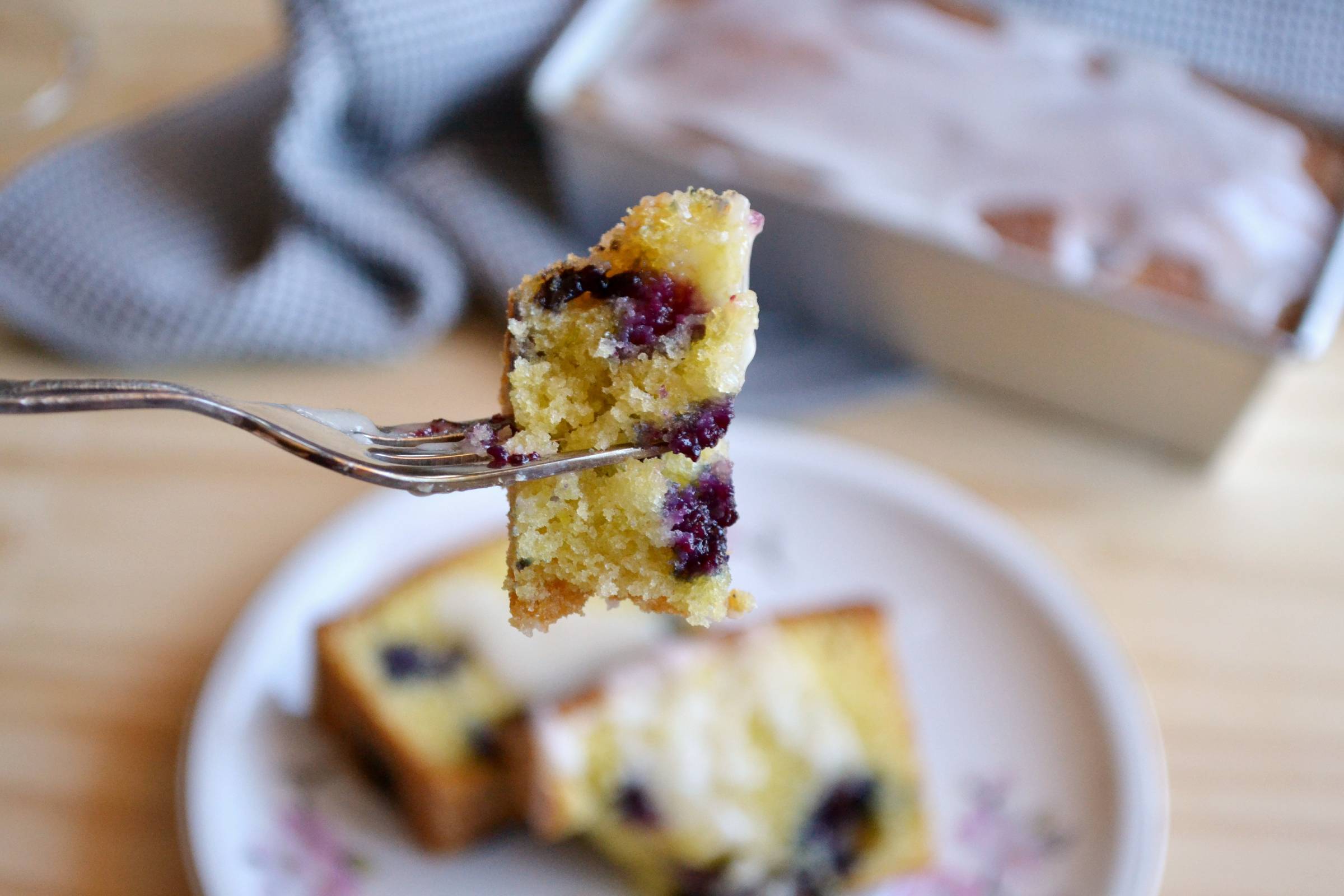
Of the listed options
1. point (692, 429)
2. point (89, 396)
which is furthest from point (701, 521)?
point (89, 396)

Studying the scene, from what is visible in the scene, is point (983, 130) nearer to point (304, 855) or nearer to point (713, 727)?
point (713, 727)

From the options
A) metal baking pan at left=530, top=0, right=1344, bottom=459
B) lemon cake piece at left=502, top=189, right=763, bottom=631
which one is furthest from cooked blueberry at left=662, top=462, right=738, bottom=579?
metal baking pan at left=530, top=0, right=1344, bottom=459

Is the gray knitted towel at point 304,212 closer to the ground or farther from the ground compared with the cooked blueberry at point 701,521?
closer to the ground

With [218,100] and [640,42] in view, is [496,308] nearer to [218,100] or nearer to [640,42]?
[640,42]

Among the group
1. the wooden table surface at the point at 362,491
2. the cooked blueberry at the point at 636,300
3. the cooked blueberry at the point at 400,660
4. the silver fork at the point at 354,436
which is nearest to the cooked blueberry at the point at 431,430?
the silver fork at the point at 354,436

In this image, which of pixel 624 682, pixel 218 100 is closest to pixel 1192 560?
pixel 624 682

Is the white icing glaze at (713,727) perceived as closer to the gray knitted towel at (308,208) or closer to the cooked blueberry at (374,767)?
the cooked blueberry at (374,767)

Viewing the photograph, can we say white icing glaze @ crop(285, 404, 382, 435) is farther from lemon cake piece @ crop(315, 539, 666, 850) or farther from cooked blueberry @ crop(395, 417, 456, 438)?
lemon cake piece @ crop(315, 539, 666, 850)
